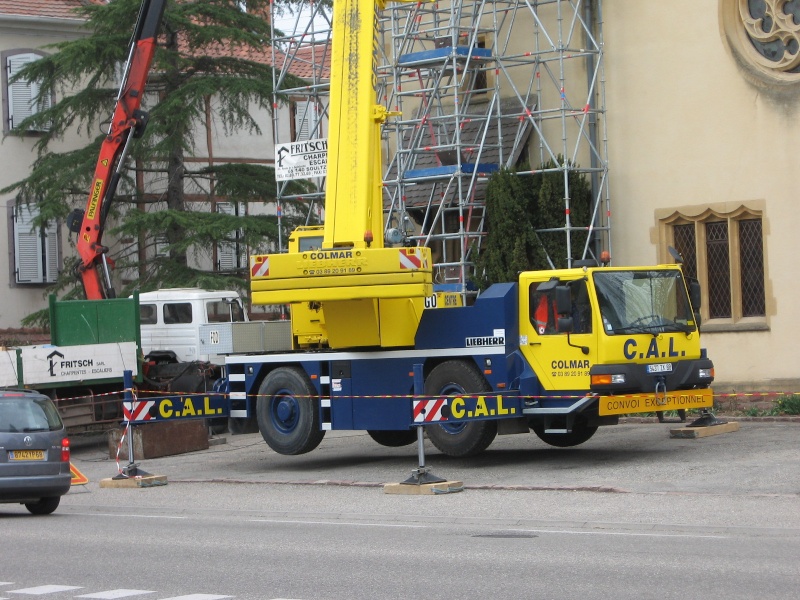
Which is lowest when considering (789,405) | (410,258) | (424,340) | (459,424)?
(789,405)

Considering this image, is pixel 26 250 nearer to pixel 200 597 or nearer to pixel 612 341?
pixel 612 341

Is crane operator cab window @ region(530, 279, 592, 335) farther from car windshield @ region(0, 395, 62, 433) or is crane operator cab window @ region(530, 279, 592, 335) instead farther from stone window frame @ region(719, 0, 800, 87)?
stone window frame @ region(719, 0, 800, 87)

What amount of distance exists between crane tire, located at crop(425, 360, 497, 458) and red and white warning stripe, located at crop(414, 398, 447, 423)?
44.5 inches

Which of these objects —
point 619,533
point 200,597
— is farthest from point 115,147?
point 200,597

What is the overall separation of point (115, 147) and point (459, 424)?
39.0 feet

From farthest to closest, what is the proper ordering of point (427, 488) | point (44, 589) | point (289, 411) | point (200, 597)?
1. point (289, 411)
2. point (427, 488)
3. point (44, 589)
4. point (200, 597)

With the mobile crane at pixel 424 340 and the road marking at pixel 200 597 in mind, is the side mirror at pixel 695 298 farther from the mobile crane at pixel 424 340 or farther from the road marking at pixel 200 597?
the road marking at pixel 200 597

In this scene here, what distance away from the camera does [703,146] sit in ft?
78.8

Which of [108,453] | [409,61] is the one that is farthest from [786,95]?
[108,453]

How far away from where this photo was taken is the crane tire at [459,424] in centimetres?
1822

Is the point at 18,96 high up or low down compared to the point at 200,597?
up

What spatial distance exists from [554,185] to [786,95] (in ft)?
14.3

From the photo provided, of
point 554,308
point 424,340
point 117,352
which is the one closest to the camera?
point 554,308

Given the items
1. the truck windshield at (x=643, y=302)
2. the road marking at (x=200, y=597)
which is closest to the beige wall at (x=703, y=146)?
the truck windshield at (x=643, y=302)
